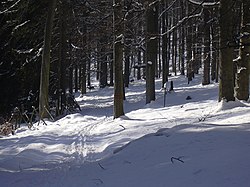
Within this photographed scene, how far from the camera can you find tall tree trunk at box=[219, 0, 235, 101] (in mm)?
11984

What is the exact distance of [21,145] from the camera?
11.0 meters

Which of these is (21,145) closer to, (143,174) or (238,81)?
(143,174)

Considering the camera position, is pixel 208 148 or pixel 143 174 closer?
pixel 143 174

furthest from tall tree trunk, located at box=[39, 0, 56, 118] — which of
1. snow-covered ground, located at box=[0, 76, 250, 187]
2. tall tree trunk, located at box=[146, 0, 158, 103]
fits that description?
tall tree trunk, located at box=[146, 0, 158, 103]

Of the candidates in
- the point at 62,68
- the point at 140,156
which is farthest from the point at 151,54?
the point at 140,156

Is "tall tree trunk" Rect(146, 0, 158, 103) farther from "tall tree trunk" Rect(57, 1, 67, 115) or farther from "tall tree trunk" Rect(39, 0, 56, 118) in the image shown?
"tall tree trunk" Rect(39, 0, 56, 118)

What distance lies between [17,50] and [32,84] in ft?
8.23

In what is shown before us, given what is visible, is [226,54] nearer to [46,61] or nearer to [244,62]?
[244,62]

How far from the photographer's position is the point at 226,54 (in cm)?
1214

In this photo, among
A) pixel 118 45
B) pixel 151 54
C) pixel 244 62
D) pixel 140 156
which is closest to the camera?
pixel 140 156

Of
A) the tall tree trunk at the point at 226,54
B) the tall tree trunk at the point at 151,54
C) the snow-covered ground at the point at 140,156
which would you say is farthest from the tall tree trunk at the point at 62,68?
the tall tree trunk at the point at 226,54

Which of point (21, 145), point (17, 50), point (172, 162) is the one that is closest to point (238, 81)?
point (21, 145)

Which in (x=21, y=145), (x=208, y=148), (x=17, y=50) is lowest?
(x=21, y=145)

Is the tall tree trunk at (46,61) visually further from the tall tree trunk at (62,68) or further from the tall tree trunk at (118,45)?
the tall tree trunk at (62,68)
